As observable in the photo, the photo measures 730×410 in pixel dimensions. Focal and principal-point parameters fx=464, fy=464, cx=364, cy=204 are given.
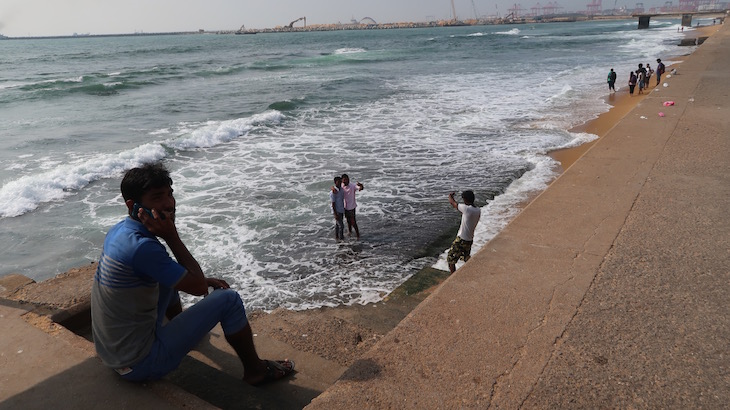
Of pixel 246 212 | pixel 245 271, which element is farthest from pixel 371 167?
pixel 245 271

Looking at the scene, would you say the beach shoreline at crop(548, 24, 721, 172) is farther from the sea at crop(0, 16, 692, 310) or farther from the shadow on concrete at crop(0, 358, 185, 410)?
the shadow on concrete at crop(0, 358, 185, 410)

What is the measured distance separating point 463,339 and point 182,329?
1696 millimetres

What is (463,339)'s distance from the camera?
288cm

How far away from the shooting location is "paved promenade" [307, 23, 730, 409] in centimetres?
246

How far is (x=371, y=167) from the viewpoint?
11.2 metres

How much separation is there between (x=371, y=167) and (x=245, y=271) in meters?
5.33

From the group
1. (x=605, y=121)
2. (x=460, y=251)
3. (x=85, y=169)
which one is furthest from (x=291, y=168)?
(x=605, y=121)

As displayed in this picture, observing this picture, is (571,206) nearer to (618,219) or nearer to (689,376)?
(618,219)

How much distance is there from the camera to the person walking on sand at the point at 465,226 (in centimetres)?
532

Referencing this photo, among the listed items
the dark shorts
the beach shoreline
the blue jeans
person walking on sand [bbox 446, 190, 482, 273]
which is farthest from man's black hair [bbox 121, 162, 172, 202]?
the beach shoreline

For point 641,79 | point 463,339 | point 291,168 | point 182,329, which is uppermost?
point 641,79

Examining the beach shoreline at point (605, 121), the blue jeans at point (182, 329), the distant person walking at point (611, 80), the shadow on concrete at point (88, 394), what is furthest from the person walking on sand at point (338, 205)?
the distant person walking at point (611, 80)

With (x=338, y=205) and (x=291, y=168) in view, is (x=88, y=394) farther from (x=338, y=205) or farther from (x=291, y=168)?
(x=291, y=168)

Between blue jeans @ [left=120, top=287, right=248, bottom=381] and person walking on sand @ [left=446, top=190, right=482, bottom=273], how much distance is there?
308 cm
